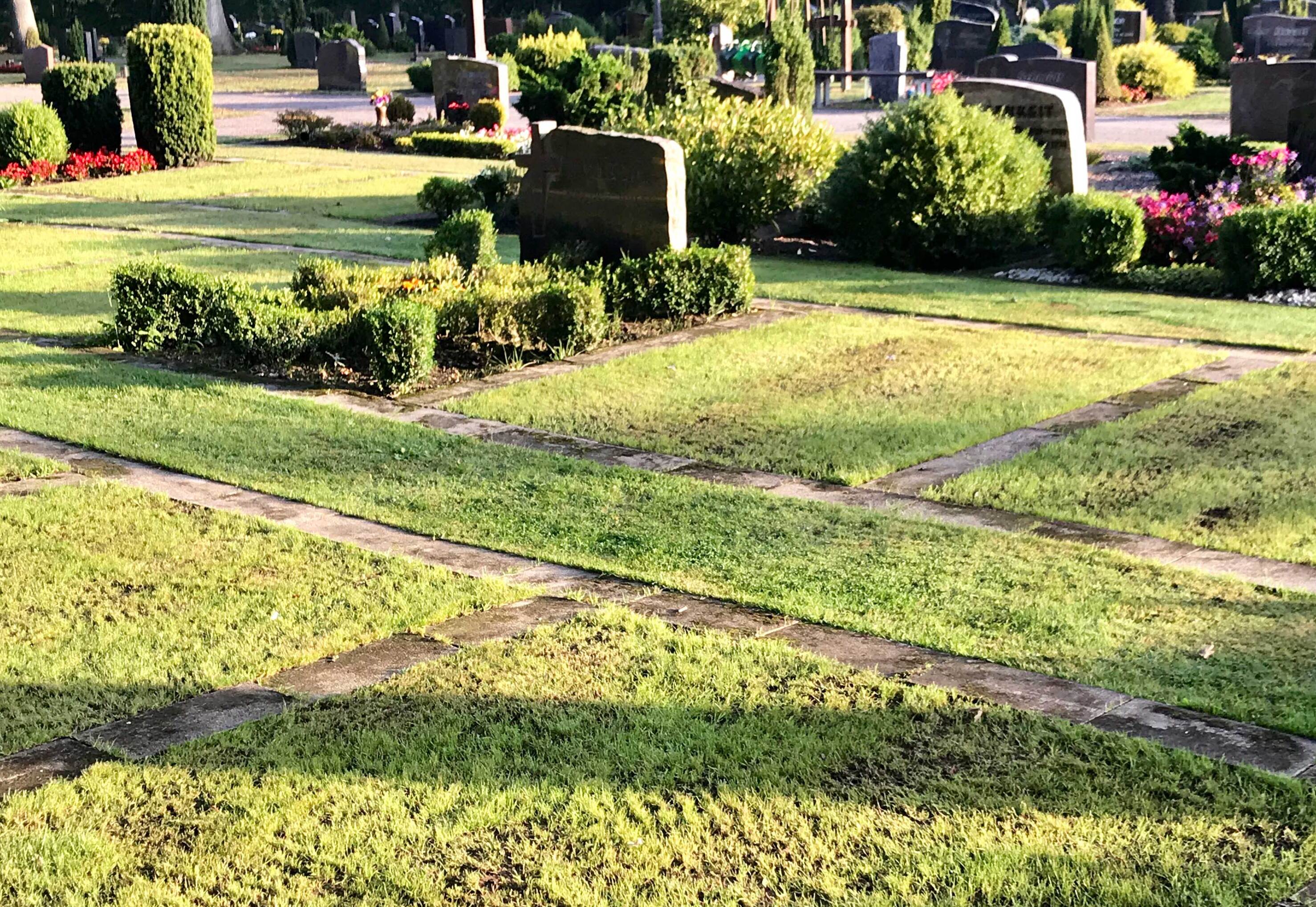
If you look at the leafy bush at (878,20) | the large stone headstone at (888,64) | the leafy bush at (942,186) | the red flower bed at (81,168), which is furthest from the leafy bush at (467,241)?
the leafy bush at (878,20)

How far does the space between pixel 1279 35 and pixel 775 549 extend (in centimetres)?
3707

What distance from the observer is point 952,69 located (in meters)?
39.4

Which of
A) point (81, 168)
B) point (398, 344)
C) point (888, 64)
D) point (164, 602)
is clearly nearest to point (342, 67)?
point (888, 64)

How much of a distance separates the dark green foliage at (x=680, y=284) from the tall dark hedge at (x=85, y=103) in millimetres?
15035

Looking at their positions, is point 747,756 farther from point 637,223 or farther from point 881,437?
point 637,223

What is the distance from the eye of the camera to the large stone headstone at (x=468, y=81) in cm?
2956

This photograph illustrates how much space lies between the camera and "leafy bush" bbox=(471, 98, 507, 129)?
91.8ft

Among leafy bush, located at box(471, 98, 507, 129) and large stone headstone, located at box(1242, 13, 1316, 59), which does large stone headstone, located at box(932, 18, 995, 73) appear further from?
leafy bush, located at box(471, 98, 507, 129)

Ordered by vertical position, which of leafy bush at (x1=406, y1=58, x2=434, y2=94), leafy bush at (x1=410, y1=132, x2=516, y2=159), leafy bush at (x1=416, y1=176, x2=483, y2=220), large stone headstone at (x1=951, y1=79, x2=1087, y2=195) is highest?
leafy bush at (x1=406, y1=58, x2=434, y2=94)

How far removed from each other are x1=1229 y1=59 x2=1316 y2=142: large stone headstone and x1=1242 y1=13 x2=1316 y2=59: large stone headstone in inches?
590

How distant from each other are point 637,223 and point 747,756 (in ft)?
27.7

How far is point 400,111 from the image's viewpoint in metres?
29.3

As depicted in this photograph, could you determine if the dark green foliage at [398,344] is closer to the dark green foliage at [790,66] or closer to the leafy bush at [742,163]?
the leafy bush at [742,163]

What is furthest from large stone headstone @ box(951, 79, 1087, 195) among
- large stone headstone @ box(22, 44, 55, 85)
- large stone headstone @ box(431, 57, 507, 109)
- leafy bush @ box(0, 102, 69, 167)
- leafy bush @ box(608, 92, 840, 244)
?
large stone headstone @ box(22, 44, 55, 85)
